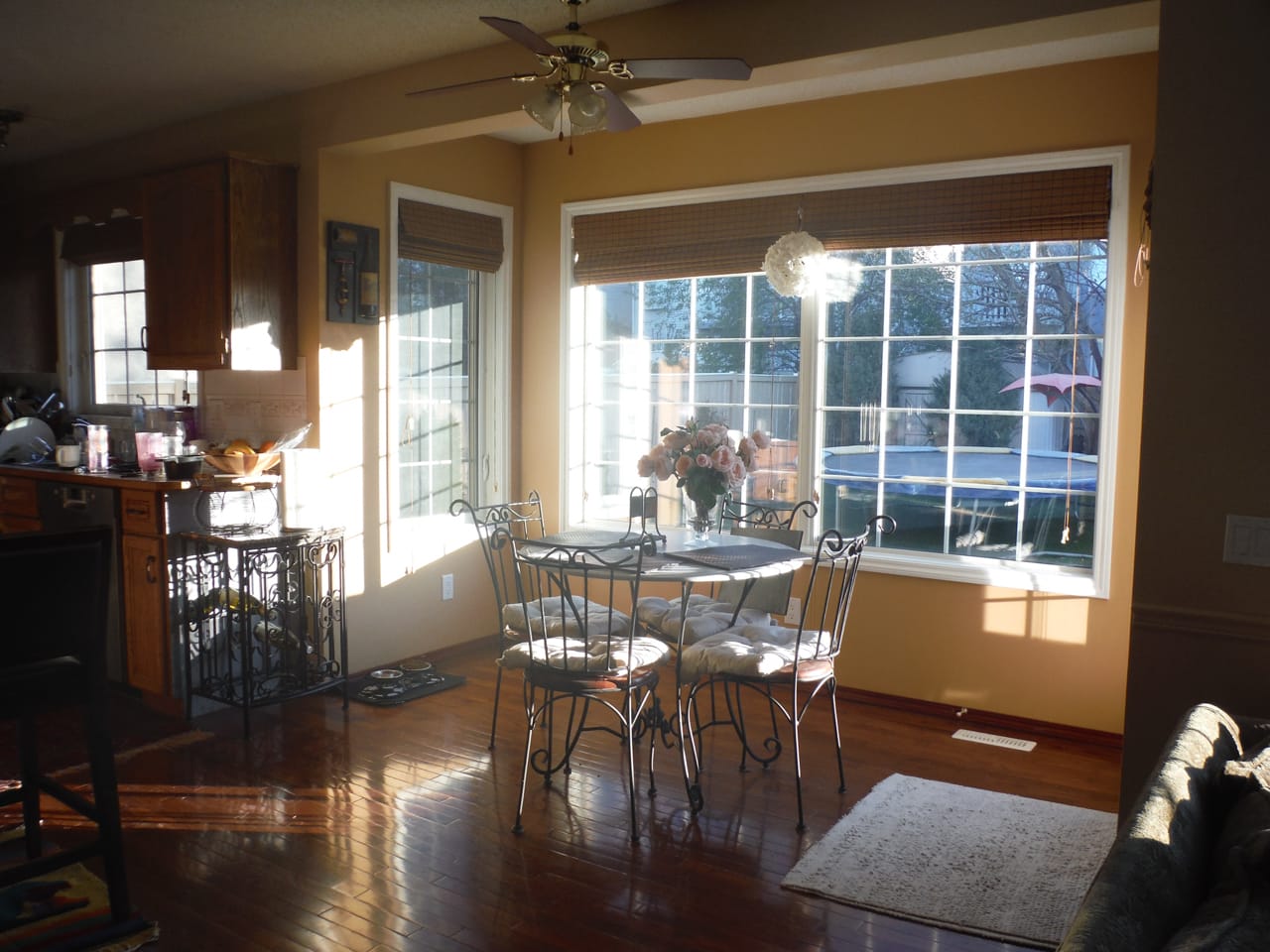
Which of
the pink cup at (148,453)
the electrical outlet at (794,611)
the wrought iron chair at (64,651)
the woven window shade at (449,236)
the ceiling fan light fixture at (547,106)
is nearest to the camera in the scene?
the wrought iron chair at (64,651)

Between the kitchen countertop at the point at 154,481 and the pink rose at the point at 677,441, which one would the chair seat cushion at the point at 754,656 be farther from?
the kitchen countertop at the point at 154,481

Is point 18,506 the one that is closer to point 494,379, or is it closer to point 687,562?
point 494,379

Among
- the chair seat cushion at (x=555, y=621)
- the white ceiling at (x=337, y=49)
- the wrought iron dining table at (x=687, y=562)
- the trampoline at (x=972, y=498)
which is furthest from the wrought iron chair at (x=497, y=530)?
the white ceiling at (x=337, y=49)

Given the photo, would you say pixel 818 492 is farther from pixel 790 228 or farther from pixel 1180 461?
pixel 1180 461

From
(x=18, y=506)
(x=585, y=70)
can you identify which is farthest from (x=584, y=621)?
(x=18, y=506)

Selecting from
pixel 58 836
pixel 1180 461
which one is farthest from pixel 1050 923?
pixel 58 836

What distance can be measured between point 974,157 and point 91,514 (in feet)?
13.0

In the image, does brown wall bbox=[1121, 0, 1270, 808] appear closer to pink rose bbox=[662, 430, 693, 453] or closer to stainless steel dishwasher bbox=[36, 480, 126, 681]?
pink rose bbox=[662, 430, 693, 453]

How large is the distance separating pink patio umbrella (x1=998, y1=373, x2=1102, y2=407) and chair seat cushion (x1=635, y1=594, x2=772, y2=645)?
1417 mm

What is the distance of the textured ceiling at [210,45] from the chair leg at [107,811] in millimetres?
2410

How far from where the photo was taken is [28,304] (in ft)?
19.5

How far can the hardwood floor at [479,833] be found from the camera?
2600 mm

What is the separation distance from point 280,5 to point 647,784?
2962mm

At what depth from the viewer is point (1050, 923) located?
263cm
